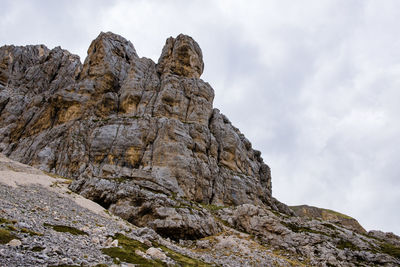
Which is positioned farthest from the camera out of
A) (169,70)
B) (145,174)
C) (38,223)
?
(169,70)

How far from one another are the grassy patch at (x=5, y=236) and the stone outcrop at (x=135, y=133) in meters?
32.8

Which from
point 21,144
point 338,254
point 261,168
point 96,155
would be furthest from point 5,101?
point 338,254

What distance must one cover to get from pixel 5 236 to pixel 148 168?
67225 millimetres

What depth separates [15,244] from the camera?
1562 centimetres

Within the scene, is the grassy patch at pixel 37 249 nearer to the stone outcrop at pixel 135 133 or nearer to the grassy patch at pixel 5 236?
the grassy patch at pixel 5 236

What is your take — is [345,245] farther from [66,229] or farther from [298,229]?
[66,229]

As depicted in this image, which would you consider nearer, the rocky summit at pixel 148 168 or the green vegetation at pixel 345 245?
the rocky summit at pixel 148 168

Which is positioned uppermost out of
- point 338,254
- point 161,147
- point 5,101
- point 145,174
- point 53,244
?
point 5,101

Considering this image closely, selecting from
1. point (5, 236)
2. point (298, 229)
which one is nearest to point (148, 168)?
point (298, 229)

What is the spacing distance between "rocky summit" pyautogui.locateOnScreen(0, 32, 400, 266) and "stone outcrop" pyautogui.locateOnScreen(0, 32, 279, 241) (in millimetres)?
467

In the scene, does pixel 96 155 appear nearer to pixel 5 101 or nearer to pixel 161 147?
pixel 161 147

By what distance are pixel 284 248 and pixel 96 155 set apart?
6869 centimetres

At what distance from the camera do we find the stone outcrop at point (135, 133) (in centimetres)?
7801

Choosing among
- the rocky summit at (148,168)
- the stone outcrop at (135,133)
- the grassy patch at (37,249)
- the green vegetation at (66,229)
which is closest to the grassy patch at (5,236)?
the rocky summit at (148,168)
